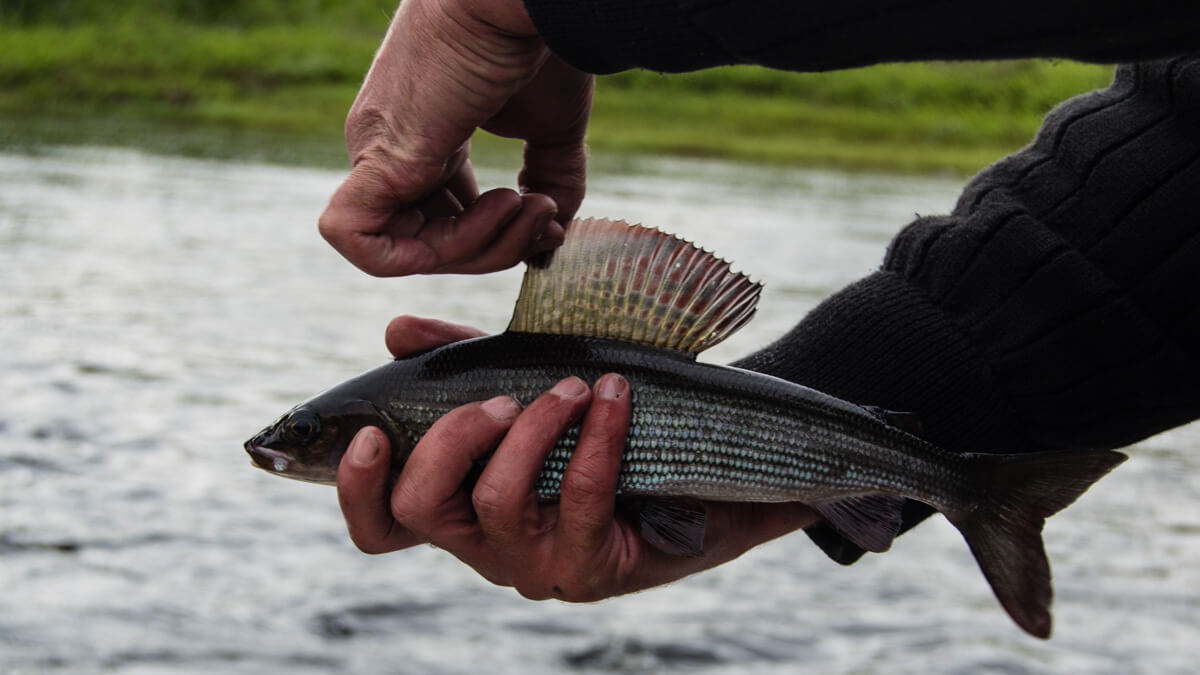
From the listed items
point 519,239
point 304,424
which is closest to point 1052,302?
point 519,239

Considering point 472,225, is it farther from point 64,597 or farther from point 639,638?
point 64,597

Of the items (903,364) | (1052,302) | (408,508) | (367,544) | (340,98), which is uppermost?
(340,98)

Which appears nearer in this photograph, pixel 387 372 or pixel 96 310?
pixel 387 372

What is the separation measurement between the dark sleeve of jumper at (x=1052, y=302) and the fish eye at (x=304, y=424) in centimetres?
123

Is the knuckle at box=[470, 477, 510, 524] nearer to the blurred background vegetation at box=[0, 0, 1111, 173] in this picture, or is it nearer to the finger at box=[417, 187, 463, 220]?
the finger at box=[417, 187, 463, 220]

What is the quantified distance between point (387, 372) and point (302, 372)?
8.25 meters

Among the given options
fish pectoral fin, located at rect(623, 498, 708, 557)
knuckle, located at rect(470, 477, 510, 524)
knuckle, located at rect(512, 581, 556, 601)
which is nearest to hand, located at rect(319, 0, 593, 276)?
knuckle, located at rect(470, 477, 510, 524)

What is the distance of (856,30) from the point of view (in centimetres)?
171

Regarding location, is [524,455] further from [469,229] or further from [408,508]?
[469,229]

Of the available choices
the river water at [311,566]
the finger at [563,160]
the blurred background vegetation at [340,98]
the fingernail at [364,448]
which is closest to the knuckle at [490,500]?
the fingernail at [364,448]

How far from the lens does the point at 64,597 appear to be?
21.7 feet

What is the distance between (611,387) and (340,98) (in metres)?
36.6

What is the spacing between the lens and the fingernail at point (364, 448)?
2723 millimetres

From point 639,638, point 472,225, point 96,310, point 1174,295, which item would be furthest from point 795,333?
point 96,310
